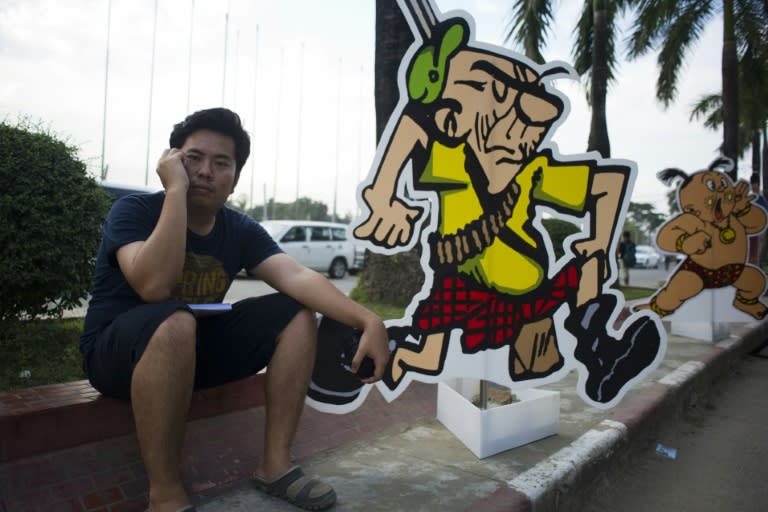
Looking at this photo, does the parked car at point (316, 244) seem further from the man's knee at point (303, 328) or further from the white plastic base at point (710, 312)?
the man's knee at point (303, 328)

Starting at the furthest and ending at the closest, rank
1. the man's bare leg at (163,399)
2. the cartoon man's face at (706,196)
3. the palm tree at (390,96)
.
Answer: the cartoon man's face at (706,196), the palm tree at (390,96), the man's bare leg at (163,399)

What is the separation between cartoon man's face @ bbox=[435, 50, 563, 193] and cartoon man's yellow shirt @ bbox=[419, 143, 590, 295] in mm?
92

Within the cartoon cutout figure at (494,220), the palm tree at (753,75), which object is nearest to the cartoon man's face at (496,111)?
the cartoon cutout figure at (494,220)

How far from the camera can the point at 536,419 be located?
2.95m

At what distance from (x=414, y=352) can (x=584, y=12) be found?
10030 mm

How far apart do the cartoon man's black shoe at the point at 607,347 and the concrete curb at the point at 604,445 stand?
266 mm

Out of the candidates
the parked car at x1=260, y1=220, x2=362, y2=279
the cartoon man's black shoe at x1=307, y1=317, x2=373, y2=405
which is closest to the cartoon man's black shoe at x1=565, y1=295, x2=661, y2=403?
the cartoon man's black shoe at x1=307, y1=317, x2=373, y2=405

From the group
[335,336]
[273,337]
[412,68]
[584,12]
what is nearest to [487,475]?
[335,336]

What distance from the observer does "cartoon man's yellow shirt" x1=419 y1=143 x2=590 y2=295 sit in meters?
2.77

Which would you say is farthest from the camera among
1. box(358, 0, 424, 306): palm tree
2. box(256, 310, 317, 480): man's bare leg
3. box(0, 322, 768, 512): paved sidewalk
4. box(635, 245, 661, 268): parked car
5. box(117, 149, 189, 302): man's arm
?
box(635, 245, 661, 268): parked car

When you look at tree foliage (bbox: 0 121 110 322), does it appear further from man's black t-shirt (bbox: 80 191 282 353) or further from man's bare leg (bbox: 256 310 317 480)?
man's bare leg (bbox: 256 310 317 480)

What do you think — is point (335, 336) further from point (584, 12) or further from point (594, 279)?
point (584, 12)

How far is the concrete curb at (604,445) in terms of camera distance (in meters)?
2.34

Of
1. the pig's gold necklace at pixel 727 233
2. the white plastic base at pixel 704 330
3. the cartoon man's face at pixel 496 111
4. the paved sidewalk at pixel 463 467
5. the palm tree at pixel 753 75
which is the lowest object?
the paved sidewalk at pixel 463 467
